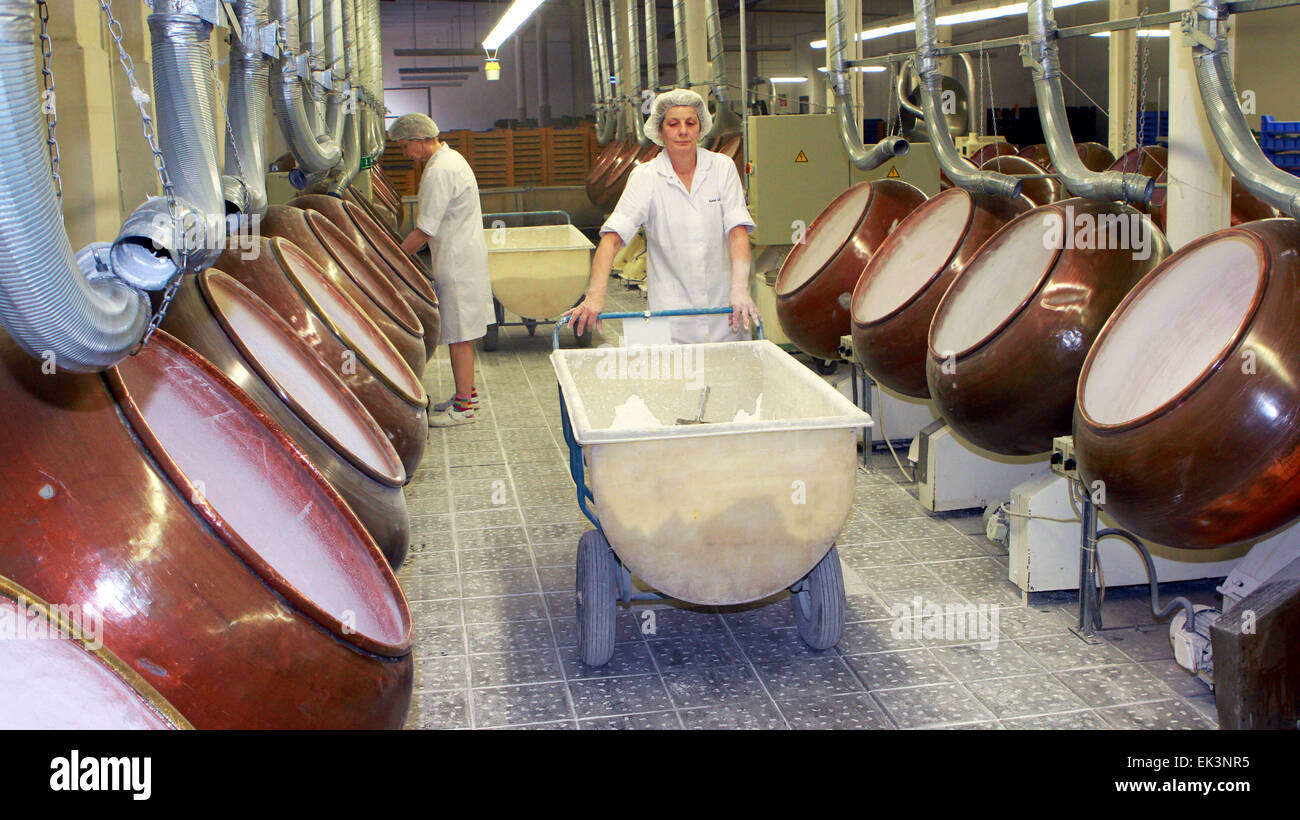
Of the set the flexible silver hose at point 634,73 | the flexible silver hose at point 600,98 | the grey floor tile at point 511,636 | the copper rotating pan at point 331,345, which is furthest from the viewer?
the flexible silver hose at point 600,98

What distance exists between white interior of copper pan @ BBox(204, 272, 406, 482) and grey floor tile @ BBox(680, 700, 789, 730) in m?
0.99

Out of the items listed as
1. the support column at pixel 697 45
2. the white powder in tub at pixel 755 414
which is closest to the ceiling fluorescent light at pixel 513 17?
the support column at pixel 697 45

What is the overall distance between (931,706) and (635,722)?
79 cm

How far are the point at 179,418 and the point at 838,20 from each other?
15.7 feet

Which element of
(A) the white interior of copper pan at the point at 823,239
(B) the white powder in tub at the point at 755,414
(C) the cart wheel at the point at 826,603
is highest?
(A) the white interior of copper pan at the point at 823,239

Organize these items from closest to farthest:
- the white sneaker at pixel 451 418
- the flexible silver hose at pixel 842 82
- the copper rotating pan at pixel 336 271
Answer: the copper rotating pan at pixel 336 271 < the flexible silver hose at pixel 842 82 < the white sneaker at pixel 451 418

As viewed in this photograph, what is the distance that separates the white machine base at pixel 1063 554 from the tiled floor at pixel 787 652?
102mm

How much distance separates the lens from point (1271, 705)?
8.85 ft

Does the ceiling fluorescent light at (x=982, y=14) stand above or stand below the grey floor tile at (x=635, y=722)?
above

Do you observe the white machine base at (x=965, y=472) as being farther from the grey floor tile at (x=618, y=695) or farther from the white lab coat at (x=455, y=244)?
the white lab coat at (x=455, y=244)

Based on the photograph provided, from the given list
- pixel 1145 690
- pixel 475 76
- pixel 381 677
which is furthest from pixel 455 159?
pixel 475 76

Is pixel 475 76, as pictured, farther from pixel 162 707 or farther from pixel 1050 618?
pixel 162 707

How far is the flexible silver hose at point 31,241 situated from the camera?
138cm

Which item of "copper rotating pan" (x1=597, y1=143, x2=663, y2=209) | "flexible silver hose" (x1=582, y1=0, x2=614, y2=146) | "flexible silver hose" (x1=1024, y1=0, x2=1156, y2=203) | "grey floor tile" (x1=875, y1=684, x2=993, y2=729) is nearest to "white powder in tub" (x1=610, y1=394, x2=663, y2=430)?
"grey floor tile" (x1=875, y1=684, x2=993, y2=729)
